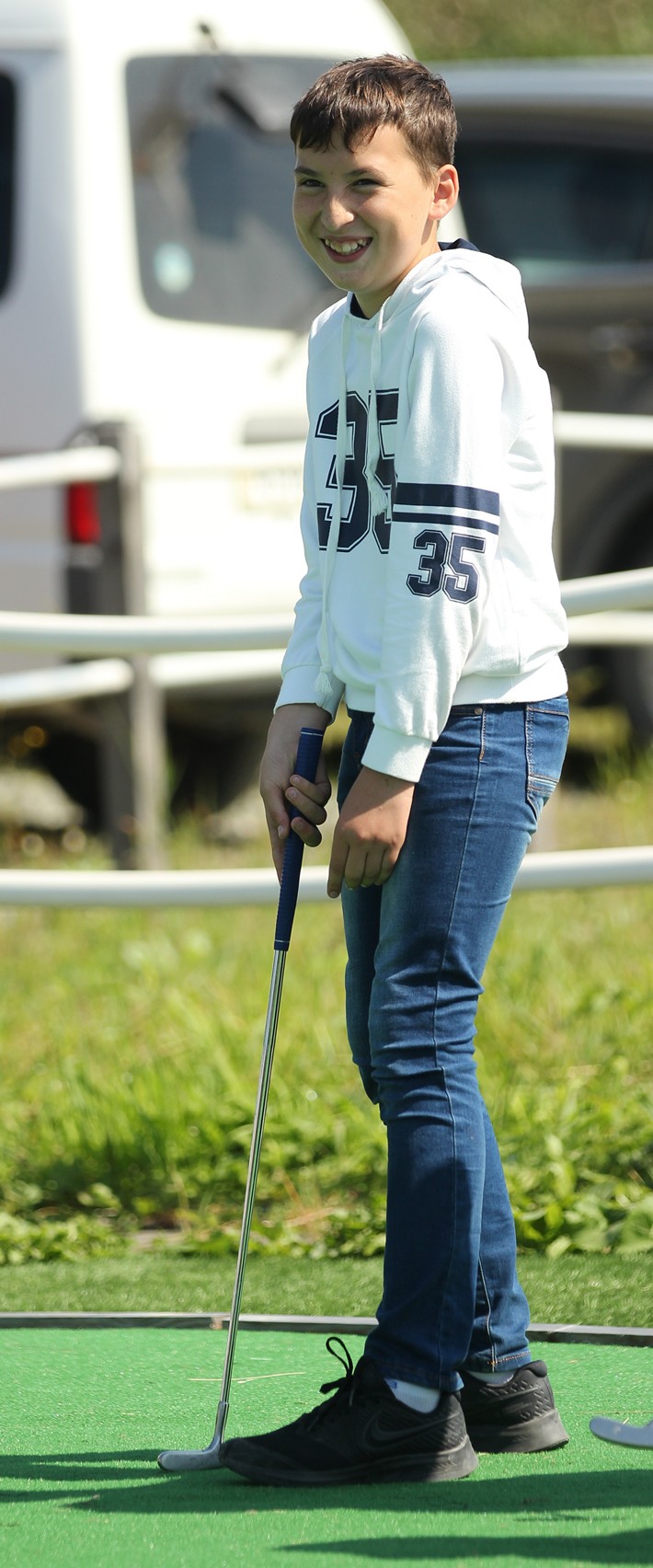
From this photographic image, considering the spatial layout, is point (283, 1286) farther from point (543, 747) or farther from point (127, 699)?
point (127, 699)

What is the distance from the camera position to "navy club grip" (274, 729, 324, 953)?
105 inches

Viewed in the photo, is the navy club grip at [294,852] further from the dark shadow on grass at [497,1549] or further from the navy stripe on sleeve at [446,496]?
the dark shadow on grass at [497,1549]

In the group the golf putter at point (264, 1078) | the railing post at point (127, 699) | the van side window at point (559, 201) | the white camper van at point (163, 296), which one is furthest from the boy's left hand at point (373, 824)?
the van side window at point (559, 201)

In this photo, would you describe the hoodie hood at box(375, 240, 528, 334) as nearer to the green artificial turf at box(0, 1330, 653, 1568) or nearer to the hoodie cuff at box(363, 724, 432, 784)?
the hoodie cuff at box(363, 724, 432, 784)

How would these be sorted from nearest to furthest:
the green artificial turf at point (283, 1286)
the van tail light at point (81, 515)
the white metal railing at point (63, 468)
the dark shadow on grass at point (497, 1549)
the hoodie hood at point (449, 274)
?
the dark shadow on grass at point (497, 1549), the hoodie hood at point (449, 274), the green artificial turf at point (283, 1286), the white metal railing at point (63, 468), the van tail light at point (81, 515)

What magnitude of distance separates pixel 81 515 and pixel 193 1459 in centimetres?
411

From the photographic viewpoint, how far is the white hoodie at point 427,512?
94.8 inches

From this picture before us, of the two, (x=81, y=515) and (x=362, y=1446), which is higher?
(x=81, y=515)

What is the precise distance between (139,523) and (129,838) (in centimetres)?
90

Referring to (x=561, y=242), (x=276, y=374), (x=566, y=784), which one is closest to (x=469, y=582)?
(x=276, y=374)

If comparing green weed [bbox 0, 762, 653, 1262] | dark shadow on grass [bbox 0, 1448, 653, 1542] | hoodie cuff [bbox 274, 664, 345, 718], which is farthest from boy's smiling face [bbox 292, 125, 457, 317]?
green weed [bbox 0, 762, 653, 1262]

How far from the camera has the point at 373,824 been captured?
2459mm

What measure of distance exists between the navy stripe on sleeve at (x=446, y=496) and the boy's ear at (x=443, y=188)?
39 centimetres

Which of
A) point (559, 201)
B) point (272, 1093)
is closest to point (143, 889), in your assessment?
point (272, 1093)
